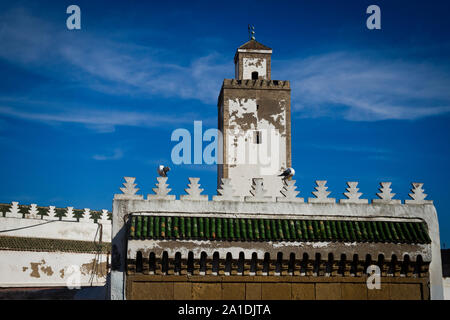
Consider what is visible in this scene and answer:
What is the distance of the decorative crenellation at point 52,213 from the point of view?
38.0 m

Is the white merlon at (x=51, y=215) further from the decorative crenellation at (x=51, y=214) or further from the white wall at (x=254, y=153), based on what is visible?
the white wall at (x=254, y=153)

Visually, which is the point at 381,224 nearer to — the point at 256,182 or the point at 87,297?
the point at 256,182

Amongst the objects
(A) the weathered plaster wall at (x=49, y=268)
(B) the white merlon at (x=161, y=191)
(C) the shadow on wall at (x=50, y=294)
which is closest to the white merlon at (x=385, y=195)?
(B) the white merlon at (x=161, y=191)

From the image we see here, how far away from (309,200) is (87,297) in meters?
9.68

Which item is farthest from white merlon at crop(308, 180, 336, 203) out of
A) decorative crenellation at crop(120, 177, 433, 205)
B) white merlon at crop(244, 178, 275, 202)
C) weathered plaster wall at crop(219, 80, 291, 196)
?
weathered plaster wall at crop(219, 80, 291, 196)

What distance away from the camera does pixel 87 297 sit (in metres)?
20.2

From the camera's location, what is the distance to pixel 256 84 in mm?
30422

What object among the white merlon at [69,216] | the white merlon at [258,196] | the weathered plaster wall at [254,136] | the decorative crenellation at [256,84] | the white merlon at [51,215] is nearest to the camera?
the white merlon at [258,196]

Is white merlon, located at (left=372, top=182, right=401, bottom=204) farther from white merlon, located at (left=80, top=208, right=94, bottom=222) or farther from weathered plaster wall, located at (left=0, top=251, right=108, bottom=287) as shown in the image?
white merlon, located at (left=80, top=208, right=94, bottom=222)

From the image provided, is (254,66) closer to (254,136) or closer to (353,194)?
(254,136)

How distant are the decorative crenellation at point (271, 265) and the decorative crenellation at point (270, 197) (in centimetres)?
206

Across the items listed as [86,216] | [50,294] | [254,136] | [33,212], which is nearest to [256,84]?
[254,136]

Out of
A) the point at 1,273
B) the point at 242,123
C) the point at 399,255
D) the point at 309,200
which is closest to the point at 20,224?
the point at 1,273

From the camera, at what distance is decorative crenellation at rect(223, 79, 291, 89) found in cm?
3042
